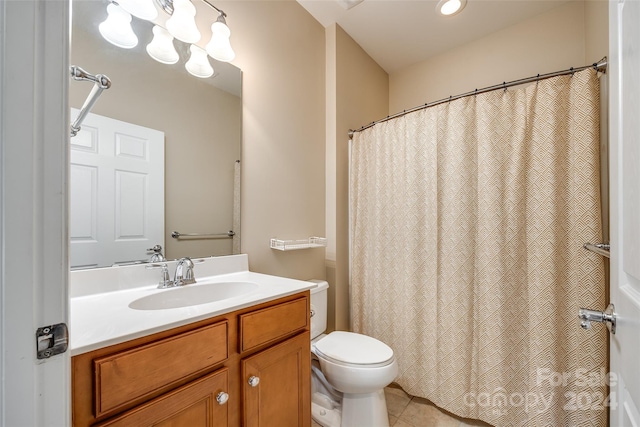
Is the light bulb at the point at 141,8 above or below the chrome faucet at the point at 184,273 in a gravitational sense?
above

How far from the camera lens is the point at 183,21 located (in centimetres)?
116

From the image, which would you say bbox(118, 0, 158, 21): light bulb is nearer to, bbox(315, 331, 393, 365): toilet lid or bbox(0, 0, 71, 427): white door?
bbox(0, 0, 71, 427): white door

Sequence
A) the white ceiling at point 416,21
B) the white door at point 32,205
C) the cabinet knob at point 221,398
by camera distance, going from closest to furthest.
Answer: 1. the white door at point 32,205
2. the cabinet knob at point 221,398
3. the white ceiling at point 416,21

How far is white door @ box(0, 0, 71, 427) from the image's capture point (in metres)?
0.39

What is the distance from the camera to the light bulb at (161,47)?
3.78ft

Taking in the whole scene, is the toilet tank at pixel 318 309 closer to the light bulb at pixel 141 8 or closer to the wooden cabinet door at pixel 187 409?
the wooden cabinet door at pixel 187 409

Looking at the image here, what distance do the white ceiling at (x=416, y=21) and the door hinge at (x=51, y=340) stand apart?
216 cm

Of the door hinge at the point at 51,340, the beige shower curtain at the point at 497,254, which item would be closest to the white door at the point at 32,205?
the door hinge at the point at 51,340

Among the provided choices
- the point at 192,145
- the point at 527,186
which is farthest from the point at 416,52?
the point at 192,145

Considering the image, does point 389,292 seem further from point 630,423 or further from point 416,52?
point 416,52

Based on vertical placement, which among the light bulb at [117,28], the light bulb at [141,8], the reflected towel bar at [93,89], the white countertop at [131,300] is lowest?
the white countertop at [131,300]

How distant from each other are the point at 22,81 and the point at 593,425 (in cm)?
213

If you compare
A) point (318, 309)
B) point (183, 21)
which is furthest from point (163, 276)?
point (183, 21)

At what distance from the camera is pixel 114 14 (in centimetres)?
104
